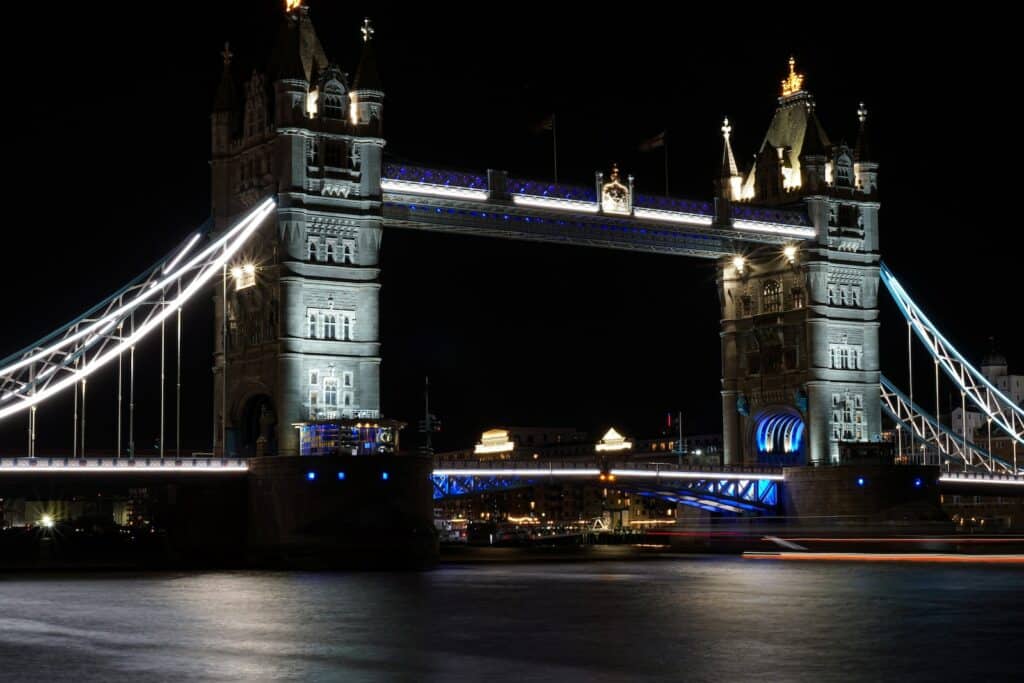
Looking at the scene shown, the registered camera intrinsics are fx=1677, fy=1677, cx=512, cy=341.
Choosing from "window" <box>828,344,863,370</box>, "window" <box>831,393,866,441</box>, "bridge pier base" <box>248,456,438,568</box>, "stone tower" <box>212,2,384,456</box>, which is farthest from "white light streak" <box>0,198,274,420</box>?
"window" <box>831,393,866,441</box>

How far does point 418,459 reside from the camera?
208 ft

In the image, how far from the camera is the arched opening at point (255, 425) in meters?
68.8

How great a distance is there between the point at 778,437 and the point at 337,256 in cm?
3044

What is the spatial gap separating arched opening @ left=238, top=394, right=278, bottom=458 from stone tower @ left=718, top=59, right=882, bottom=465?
2769 centimetres

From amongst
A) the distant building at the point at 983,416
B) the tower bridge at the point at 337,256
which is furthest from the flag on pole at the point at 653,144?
the distant building at the point at 983,416

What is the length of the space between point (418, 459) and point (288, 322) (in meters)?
8.12

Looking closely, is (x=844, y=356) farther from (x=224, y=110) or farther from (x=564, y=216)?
(x=224, y=110)

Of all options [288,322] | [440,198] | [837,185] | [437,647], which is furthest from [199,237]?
[437,647]

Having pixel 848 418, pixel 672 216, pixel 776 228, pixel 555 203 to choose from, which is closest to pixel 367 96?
pixel 555 203

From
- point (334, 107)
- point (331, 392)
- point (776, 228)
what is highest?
point (334, 107)

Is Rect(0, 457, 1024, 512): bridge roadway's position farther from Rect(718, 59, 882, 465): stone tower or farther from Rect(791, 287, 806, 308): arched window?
Rect(791, 287, 806, 308): arched window

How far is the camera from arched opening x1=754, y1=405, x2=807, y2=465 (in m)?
86.7

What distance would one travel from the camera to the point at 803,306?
8438 cm

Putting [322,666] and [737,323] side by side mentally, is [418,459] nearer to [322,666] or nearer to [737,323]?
[737,323]
